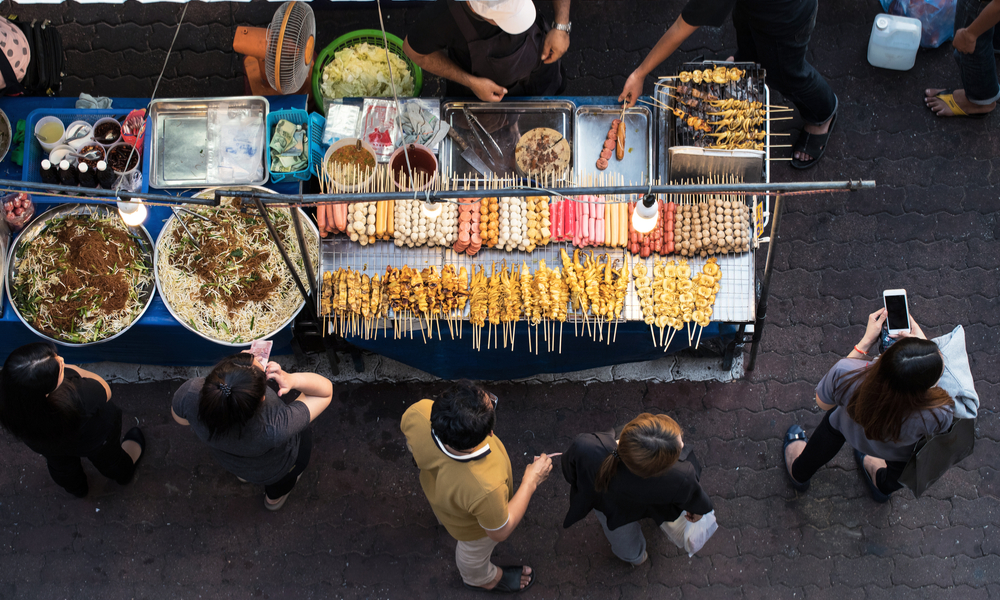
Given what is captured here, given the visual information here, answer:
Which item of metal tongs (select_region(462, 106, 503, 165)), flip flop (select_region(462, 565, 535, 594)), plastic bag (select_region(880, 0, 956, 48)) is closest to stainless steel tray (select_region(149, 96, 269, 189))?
metal tongs (select_region(462, 106, 503, 165))

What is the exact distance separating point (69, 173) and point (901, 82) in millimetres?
6650

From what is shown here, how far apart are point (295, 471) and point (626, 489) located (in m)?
Result: 2.39

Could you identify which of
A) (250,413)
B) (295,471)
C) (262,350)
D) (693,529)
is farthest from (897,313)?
(295,471)

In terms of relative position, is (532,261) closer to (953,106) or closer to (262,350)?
(262,350)

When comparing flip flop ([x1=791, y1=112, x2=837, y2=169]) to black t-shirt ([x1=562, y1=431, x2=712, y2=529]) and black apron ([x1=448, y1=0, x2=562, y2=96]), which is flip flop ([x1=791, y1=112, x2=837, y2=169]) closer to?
black apron ([x1=448, y1=0, x2=562, y2=96])

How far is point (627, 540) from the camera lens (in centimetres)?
424

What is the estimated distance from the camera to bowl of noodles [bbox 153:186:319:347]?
4.40 m

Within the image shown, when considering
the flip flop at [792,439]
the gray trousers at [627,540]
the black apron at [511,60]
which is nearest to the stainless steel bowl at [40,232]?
the black apron at [511,60]

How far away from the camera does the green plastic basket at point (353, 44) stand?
5.03 metres

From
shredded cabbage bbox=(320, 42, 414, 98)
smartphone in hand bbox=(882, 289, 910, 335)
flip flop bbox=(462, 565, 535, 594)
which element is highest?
shredded cabbage bbox=(320, 42, 414, 98)

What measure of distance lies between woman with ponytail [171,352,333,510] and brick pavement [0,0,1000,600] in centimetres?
88

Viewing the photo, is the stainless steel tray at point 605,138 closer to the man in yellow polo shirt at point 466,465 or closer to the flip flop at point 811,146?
the flip flop at point 811,146

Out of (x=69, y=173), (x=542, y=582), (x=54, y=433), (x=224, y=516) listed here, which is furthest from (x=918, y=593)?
(x=69, y=173)

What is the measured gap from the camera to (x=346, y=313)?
4336 millimetres
